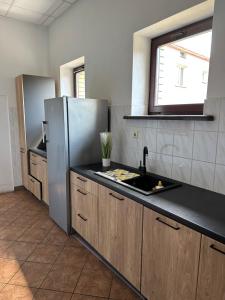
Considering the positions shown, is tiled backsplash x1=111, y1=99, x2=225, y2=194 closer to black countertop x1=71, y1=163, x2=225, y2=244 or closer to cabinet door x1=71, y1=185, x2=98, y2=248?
black countertop x1=71, y1=163, x2=225, y2=244

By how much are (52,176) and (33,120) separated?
1.29 m

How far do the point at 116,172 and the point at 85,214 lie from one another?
0.53 m

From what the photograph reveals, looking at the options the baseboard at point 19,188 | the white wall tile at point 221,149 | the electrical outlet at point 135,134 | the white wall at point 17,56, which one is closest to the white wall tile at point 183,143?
the white wall tile at point 221,149

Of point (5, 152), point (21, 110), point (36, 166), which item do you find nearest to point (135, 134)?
point (36, 166)

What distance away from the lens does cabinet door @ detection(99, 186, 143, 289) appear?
5.02ft

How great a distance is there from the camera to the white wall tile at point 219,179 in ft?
5.12

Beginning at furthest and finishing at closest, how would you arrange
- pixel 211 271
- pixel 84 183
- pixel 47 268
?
pixel 84 183 → pixel 47 268 → pixel 211 271

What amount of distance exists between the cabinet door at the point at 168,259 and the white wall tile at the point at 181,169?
60 centimetres

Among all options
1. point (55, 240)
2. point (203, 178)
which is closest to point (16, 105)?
point (55, 240)

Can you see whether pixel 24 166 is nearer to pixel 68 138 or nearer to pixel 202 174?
pixel 68 138

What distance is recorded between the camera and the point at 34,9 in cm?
318

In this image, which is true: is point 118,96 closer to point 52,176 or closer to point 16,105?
point 52,176

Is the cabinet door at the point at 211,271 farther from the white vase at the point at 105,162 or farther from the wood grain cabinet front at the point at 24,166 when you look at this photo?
the wood grain cabinet front at the point at 24,166

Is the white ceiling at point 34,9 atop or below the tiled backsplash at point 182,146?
atop
